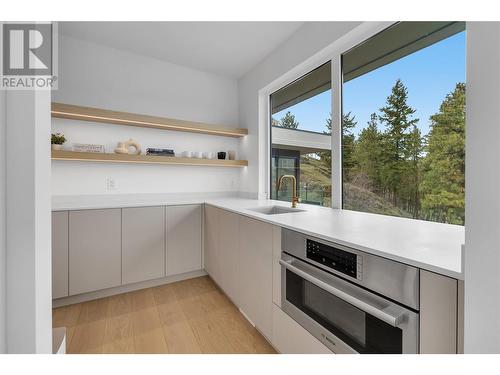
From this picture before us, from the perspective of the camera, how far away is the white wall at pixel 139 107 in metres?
2.33

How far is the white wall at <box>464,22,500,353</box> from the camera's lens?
535 millimetres

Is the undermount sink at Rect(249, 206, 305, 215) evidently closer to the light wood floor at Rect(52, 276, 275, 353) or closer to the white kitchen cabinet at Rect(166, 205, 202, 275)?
the white kitchen cabinet at Rect(166, 205, 202, 275)

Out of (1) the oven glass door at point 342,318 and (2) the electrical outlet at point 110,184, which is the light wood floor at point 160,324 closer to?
(1) the oven glass door at point 342,318

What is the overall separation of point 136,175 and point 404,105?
2.65 m

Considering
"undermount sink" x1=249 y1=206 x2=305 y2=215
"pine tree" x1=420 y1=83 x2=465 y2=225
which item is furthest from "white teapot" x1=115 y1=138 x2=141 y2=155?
A: "pine tree" x1=420 y1=83 x2=465 y2=225

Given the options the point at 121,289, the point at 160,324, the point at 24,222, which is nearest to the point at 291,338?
the point at 160,324

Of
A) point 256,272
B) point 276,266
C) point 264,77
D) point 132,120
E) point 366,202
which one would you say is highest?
point 264,77

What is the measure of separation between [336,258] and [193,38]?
8.13 ft

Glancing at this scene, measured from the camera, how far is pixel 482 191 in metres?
0.55

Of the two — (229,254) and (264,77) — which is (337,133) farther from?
(229,254)

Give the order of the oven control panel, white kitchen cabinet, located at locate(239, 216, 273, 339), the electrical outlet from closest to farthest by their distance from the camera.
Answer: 1. the oven control panel
2. white kitchen cabinet, located at locate(239, 216, 273, 339)
3. the electrical outlet

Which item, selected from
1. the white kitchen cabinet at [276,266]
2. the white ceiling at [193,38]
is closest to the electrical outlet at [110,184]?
the white ceiling at [193,38]

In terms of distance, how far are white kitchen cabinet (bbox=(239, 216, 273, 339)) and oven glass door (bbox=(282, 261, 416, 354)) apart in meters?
0.19

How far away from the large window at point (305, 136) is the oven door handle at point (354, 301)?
106 cm
